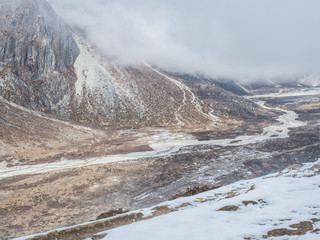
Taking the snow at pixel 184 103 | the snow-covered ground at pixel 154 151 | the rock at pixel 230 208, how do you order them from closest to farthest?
the rock at pixel 230 208, the snow-covered ground at pixel 154 151, the snow at pixel 184 103

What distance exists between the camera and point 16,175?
132 feet

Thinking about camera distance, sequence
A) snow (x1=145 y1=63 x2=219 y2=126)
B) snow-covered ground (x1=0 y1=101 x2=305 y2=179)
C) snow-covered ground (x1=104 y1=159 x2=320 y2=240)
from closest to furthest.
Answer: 1. snow-covered ground (x1=104 y1=159 x2=320 y2=240)
2. snow-covered ground (x1=0 y1=101 x2=305 y2=179)
3. snow (x1=145 y1=63 x2=219 y2=126)

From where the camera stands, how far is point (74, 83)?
104500 millimetres

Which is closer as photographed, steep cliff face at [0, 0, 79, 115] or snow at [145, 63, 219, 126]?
steep cliff face at [0, 0, 79, 115]

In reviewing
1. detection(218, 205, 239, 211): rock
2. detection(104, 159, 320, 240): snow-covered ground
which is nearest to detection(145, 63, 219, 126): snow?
detection(104, 159, 320, 240): snow-covered ground

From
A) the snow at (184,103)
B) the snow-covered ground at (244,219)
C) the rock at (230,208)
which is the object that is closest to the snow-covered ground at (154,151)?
the snow at (184,103)

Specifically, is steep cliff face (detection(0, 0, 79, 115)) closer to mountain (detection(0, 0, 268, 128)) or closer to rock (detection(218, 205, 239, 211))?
mountain (detection(0, 0, 268, 128))

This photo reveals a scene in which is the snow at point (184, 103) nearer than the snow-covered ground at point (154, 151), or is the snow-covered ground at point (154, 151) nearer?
the snow-covered ground at point (154, 151)

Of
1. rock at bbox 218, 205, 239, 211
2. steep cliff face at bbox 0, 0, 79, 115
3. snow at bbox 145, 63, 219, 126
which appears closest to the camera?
rock at bbox 218, 205, 239, 211

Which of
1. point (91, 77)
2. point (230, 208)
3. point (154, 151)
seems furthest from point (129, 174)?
point (91, 77)

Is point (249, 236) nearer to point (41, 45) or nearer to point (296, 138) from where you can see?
point (296, 138)

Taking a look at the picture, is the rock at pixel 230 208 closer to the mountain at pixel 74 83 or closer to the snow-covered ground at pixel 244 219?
the snow-covered ground at pixel 244 219

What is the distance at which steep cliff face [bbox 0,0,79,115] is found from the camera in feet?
276

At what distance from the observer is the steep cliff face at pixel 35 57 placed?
276ft
